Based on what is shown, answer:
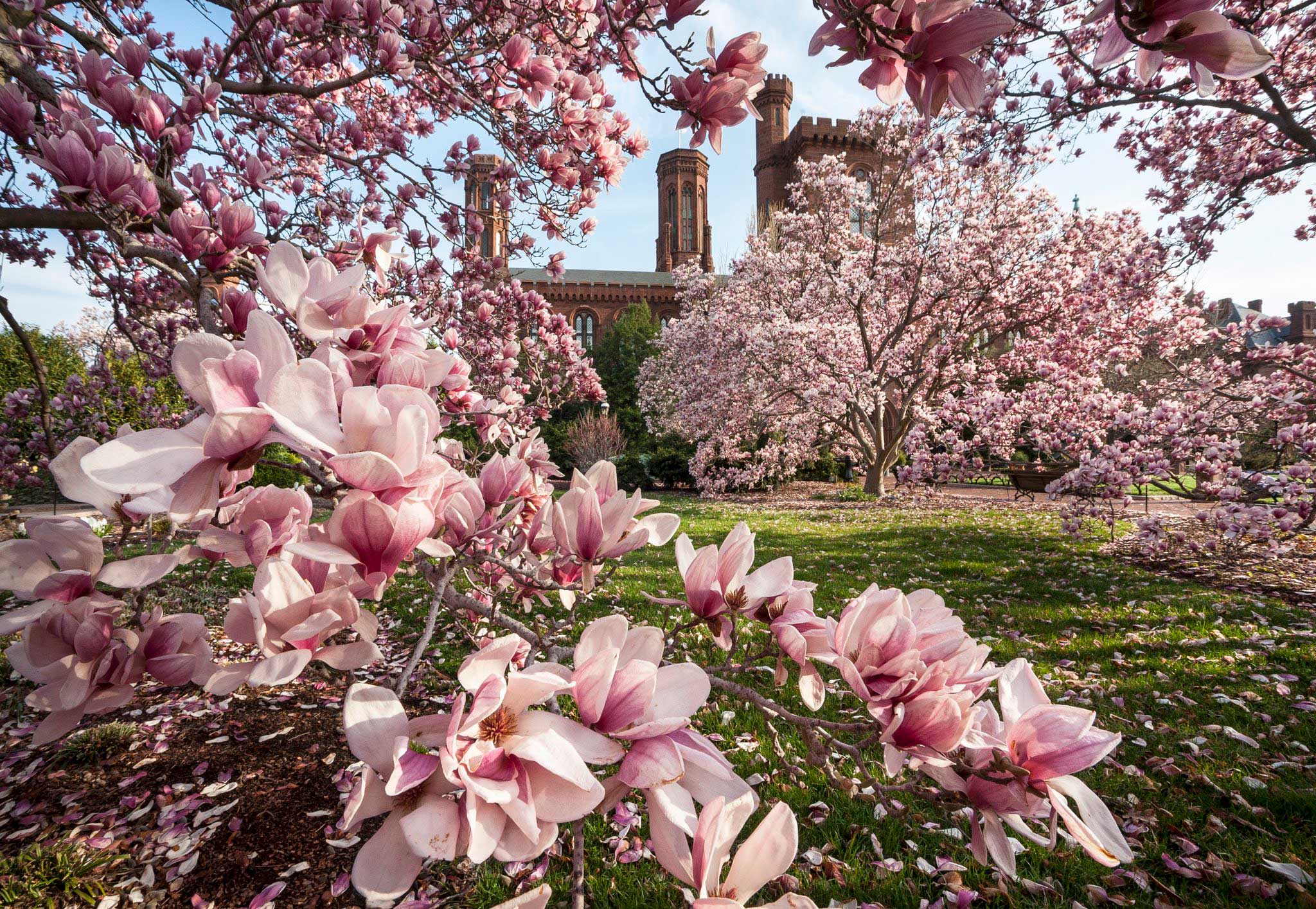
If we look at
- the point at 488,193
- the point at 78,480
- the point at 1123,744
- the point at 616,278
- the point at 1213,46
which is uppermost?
the point at 616,278

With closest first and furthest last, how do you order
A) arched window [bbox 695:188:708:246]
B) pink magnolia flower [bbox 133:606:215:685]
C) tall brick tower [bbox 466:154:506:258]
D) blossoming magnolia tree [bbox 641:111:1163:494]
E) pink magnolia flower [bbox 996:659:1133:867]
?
pink magnolia flower [bbox 996:659:1133:867], pink magnolia flower [bbox 133:606:215:685], tall brick tower [bbox 466:154:506:258], blossoming magnolia tree [bbox 641:111:1163:494], arched window [bbox 695:188:708:246]

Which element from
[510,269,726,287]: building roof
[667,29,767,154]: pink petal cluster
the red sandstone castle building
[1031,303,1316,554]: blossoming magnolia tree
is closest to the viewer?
[667,29,767,154]: pink petal cluster

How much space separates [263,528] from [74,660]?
33 cm

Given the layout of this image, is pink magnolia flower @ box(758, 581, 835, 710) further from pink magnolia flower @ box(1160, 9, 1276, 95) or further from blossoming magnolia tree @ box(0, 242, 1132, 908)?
pink magnolia flower @ box(1160, 9, 1276, 95)

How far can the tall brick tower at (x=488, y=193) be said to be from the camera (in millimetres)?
3461

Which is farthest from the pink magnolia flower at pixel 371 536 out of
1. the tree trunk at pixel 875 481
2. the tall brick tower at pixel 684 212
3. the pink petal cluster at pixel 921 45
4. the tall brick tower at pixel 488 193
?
the tall brick tower at pixel 684 212

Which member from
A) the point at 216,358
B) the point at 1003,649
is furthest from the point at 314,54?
the point at 1003,649

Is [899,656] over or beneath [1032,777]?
over

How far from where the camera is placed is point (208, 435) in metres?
0.54

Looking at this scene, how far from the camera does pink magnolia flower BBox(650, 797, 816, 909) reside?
58cm

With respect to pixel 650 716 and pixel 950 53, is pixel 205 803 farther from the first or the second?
pixel 950 53

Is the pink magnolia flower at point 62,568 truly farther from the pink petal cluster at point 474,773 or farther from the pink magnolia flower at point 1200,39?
the pink magnolia flower at point 1200,39

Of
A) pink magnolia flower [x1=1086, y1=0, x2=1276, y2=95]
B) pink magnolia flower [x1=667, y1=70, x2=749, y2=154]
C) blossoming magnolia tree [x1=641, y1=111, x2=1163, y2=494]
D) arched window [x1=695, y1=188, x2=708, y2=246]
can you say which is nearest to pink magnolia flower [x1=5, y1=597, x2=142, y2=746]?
pink magnolia flower [x1=667, y1=70, x2=749, y2=154]

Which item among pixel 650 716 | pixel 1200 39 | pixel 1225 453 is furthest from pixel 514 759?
pixel 1225 453
